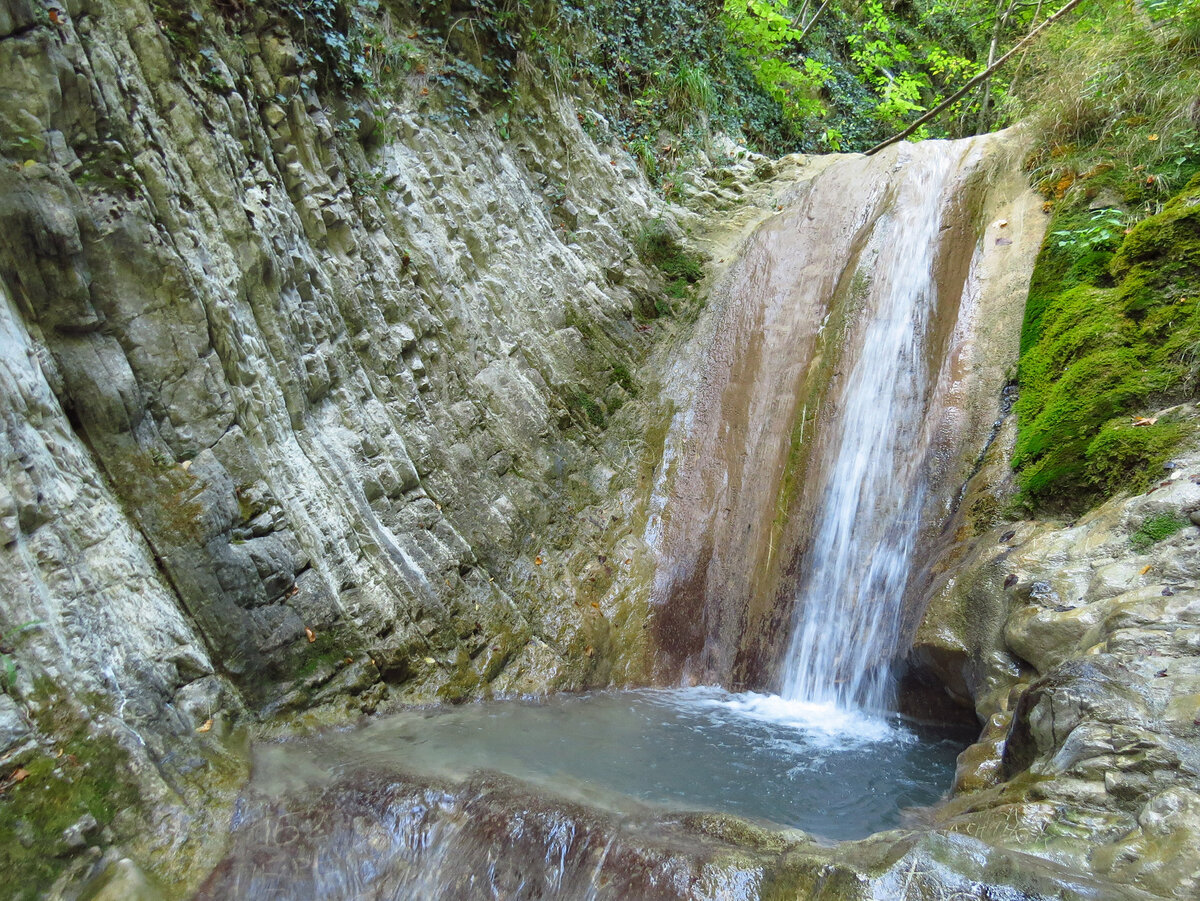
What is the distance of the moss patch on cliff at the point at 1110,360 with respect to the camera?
15.1 ft

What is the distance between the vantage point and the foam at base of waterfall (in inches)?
203

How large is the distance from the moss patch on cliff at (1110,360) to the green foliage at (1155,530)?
42 cm

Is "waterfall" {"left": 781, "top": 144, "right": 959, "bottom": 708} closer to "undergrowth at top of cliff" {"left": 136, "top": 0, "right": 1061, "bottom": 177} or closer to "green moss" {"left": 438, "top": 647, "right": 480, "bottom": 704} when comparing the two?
"green moss" {"left": 438, "top": 647, "right": 480, "bottom": 704}

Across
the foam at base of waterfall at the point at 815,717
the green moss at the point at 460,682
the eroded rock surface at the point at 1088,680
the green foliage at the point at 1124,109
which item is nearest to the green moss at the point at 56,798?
the green moss at the point at 460,682

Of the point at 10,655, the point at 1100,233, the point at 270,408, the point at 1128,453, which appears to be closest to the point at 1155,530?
the point at 1128,453

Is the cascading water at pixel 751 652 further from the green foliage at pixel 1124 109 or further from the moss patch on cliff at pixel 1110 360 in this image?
the green foliage at pixel 1124 109

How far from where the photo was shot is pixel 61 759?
323 cm

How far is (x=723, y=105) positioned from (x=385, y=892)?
1194 cm

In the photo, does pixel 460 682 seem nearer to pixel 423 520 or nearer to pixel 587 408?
pixel 423 520

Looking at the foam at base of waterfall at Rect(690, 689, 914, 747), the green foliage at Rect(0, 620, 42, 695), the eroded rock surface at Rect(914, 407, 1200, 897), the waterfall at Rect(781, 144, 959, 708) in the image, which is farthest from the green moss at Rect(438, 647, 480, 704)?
the eroded rock surface at Rect(914, 407, 1200, 897)

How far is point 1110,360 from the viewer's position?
510cm

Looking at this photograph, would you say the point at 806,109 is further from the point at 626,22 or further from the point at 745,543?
the point at 745,543

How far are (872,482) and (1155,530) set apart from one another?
2632mm

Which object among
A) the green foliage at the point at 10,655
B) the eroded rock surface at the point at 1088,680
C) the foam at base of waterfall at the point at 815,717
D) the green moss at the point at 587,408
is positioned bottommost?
the foam at base of waterfall at the point at 815,717
